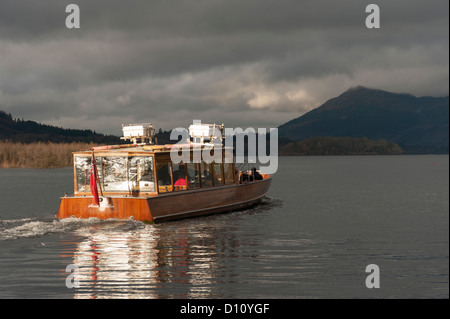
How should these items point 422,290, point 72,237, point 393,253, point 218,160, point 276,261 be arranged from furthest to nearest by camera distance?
point 218,160 < point 72,237 < point 393,253 < point 276,261 < point 422,290

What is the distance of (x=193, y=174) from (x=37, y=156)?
2894 inches

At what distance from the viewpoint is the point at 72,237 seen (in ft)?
74.1

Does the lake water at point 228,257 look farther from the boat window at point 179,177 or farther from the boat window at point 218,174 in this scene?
the boat window at point 218,174

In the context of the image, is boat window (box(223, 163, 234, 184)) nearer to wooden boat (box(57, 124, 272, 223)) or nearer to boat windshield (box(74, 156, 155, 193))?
wooden boat (box(57, 124, 272, 223))

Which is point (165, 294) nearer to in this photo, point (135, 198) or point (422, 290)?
point (422, 290)

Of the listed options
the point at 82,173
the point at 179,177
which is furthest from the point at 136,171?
the point at 82,173

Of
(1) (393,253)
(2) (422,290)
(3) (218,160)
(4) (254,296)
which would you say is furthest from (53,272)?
(3) (218,160)

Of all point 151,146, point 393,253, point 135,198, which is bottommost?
point 393,253

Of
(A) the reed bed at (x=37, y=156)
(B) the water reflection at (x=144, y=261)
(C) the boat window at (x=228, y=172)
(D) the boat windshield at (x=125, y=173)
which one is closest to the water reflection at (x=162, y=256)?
(B) the water reflection at (x=144, y=261)

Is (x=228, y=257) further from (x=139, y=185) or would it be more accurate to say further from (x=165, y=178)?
(x=165, y=178)

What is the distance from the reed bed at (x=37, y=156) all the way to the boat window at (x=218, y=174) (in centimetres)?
6820

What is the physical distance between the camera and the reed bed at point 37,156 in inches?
3738
